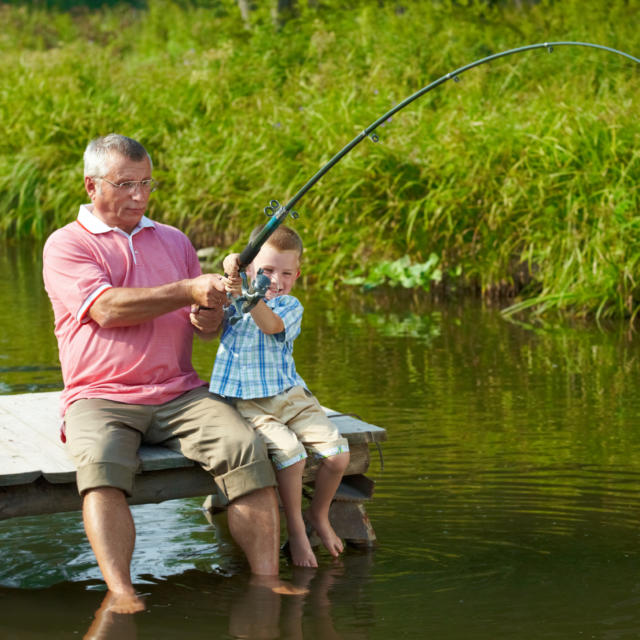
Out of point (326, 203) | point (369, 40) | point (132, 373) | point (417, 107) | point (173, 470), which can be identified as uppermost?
point (369, 40)

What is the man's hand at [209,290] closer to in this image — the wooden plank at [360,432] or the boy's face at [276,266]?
the boy's face at [276,266]

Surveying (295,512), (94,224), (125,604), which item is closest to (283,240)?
(94,224)

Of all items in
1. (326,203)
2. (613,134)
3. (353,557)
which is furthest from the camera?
(326,203)

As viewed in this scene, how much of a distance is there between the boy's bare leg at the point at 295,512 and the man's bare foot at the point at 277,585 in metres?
0.17

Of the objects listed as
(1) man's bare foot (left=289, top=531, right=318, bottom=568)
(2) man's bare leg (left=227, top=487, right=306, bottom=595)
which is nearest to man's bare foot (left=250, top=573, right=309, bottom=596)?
(2) man's bare leg (left=227, top=487, right=306, bottom=595)

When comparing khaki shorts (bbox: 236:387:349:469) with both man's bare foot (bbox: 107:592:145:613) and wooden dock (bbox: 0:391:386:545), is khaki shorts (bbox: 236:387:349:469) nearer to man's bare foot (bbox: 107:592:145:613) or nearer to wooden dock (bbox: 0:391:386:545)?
wooden dock (bbox: 0:391:386:545)

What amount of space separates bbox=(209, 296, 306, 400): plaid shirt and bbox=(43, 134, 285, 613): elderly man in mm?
64

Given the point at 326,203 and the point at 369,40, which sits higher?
the point at 369,40

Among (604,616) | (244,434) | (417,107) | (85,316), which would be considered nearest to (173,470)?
(244,434)

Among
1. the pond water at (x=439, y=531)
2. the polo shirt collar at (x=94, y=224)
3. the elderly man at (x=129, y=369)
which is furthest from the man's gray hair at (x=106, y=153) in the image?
the pond water at (x=439, y=531)

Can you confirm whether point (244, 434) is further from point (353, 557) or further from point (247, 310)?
point (353, 557)

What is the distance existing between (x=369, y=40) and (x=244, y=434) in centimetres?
854

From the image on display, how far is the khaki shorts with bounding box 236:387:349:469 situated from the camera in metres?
3.54

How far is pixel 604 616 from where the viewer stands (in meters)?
3.20
